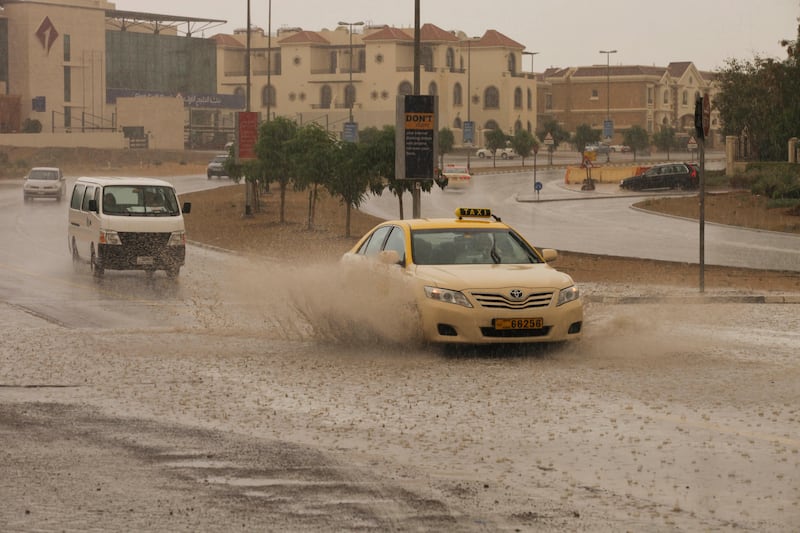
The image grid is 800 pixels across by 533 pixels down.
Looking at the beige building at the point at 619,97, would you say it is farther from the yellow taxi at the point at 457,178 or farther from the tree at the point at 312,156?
the tree at the point at 312,156

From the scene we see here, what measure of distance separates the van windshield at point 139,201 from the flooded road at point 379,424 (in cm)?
764

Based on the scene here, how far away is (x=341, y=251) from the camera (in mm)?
33469

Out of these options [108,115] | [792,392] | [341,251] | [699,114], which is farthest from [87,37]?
[792,392]

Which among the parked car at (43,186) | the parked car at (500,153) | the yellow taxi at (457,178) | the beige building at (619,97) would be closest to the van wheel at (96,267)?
the parked car at (43,186)

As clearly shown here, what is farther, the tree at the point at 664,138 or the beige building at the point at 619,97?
the beige building at the point at 619,97

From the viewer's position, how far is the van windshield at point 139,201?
1016 inches

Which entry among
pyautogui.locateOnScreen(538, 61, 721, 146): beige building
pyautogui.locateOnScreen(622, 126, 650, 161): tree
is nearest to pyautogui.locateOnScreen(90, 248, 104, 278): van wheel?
pyautogui.locateOnScreen(622, 126, 650, 161): tree

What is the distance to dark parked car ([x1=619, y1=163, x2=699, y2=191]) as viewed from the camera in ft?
237

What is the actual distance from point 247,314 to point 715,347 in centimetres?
676

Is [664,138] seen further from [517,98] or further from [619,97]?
[619,97]

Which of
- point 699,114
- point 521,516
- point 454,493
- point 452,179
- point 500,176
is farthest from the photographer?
point 500,176

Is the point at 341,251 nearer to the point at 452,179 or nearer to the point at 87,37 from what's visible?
the point at 452,179

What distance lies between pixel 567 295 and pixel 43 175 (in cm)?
5137

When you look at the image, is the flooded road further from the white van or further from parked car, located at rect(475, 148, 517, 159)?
parked car, located at rect(475, 148, 517, 159)
